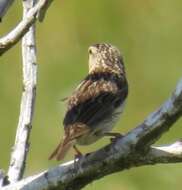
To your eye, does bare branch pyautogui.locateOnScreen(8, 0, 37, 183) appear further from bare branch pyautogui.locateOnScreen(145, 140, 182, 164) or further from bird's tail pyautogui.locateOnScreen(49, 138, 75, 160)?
bare branch pyautogui.locateOnScreen(145, 140, 182, 164)

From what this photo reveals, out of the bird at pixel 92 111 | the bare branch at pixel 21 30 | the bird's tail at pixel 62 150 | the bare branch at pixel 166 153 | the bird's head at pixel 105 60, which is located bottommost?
the bare branch at pixel 166 153


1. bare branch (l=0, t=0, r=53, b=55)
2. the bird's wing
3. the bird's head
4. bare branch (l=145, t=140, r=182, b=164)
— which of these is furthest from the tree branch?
the bird's head

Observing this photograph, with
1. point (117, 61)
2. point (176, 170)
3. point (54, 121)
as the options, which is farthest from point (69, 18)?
point (117, 61)

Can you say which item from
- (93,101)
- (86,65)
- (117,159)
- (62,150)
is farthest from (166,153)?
(86,65)

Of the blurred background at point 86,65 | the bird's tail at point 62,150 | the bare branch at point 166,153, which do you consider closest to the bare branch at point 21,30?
the bare branch at point 166,153

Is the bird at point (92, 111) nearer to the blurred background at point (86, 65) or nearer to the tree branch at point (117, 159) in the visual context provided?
the tree branch at point (117, 159)

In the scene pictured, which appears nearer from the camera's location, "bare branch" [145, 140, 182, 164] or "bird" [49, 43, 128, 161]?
"bare branch" [145, 140, 182, 164]
